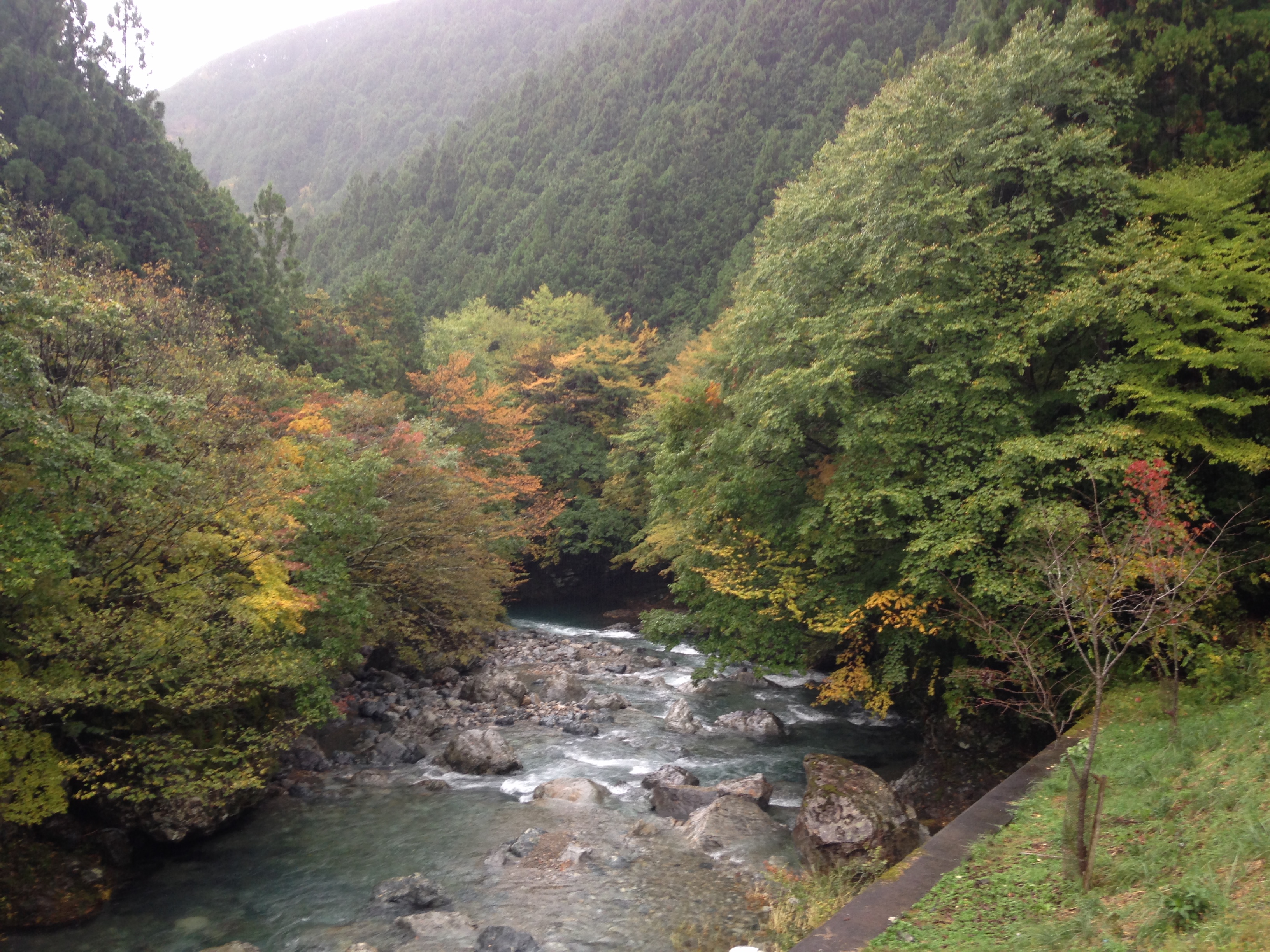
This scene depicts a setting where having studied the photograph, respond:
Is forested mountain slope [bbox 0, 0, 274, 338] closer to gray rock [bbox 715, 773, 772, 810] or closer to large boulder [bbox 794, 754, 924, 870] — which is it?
gray rock [bbox 715, 773, 772, 810]

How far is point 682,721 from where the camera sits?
16.4 m

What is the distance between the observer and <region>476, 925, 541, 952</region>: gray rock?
7.80 metres

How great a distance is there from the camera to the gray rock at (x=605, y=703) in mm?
17734

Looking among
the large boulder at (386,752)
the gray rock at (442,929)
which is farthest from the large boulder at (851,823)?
the large boulder at (386,752)

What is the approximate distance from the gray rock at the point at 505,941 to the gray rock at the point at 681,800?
12.7 feet

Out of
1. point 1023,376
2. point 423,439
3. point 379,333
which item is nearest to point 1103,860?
point 1023,376

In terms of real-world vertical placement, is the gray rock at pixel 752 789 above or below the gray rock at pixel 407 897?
below

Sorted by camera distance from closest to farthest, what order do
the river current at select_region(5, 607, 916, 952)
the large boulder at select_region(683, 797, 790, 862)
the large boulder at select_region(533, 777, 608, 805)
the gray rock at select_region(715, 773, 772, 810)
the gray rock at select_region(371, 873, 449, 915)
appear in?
the river current at select_region(5, 607, 916, 952), the gray rock at select_region(371, 873, 449, 915), the large boulder at select_region(683, 797, 790, 862), the gray rock at select_region(715, 773, 772, 810), the large boulder at select_region(533, 777, 608, 805)

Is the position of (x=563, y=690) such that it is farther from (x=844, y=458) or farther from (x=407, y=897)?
(x=844, y=458)

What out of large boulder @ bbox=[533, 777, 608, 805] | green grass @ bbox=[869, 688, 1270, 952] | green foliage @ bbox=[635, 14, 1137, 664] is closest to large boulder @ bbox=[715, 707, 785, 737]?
green foliage @ bbox=[635, 14, 1137, 664]

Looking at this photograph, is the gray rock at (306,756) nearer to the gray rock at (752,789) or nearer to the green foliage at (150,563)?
the green foliage at (150,563)

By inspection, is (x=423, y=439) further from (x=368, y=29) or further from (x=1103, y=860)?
(x=368, y=29)

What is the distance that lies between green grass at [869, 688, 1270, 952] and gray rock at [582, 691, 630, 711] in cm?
1089

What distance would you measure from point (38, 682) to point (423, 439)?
11857 mm
